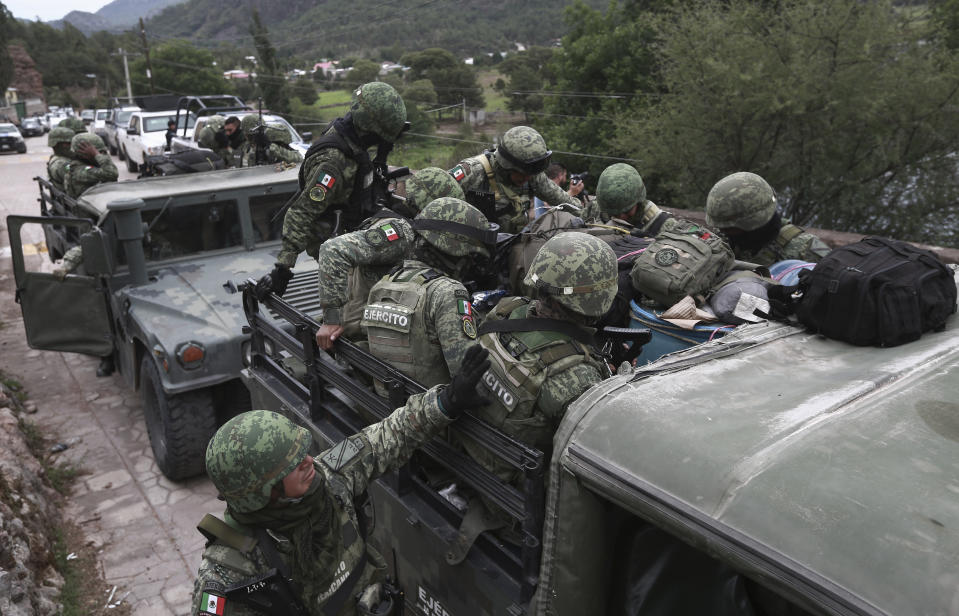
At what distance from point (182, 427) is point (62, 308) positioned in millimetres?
1524

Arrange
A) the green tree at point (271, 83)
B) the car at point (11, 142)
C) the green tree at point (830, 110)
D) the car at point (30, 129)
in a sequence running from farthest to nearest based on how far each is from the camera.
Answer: the green tree at point (271, 83) → the car at point (30, 129) → the car at point (11, 142) → the green tree at point (830, 110)

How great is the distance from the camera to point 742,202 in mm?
3197

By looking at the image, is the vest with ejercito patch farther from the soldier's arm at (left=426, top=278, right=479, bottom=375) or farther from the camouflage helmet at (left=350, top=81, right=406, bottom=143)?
the camouflage helmet at (left=350, top=81, right=406, bottom=143)

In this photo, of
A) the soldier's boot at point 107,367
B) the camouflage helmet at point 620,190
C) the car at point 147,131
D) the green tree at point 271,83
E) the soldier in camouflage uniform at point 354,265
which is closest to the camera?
the soldier in camouflage uniform at point 354,265

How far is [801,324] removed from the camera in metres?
2.29

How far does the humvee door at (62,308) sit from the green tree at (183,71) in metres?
51.1

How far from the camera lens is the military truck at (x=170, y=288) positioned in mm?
4469

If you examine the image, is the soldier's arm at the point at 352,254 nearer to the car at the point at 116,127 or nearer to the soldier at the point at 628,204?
the soldier at the point at 628,204

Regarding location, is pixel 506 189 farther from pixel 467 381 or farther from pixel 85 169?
pixel 85 169

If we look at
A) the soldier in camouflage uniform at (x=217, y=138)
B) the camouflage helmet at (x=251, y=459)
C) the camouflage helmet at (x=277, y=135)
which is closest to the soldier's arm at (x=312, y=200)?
the camouflage helmet at (x=251, y=459)

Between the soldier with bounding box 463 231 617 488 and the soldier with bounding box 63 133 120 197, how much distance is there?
19.1 feet

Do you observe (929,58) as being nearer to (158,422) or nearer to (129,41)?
(158,422)

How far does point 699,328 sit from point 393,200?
2.37m

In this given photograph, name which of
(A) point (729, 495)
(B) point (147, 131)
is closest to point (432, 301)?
(A) point (729, 495)
